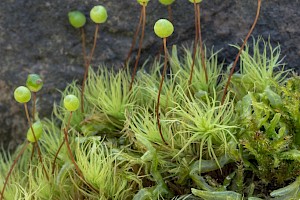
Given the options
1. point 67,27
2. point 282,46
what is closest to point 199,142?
point 282,46

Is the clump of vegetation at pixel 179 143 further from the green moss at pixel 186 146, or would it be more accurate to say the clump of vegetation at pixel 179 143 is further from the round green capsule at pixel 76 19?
the round green capsule at pixel 76 19

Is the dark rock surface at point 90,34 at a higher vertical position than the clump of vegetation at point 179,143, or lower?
higher

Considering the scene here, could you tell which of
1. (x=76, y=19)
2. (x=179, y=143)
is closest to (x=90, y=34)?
(x=76, y=19)

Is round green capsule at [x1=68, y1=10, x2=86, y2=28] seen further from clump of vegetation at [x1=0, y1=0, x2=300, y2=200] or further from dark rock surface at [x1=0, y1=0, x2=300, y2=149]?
clump of vegetation at [x1=0, y1=0, x2=300, y2=200]

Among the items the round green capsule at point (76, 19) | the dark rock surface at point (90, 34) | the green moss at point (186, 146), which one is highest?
the round green capsule at point (76, 19)

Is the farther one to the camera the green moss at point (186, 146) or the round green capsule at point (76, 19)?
the round green capsule at point (76, 19)

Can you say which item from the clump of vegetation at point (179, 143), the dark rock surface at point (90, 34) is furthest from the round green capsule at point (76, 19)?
the clump of vegetation at point (179, 143)

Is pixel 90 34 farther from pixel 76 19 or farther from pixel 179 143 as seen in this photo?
pixel 179 143

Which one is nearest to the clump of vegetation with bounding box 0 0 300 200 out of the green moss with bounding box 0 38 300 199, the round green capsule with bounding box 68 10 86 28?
the green moss with bounding box 0 38 300 199
